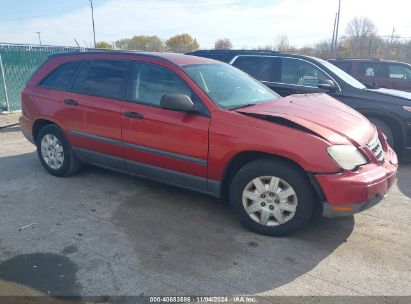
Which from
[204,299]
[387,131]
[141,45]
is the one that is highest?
[141,45]

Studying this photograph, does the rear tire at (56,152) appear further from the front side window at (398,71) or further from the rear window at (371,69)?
the front side window at (398,71)

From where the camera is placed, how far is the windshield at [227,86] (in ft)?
12.3

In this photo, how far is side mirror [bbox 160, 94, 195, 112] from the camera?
349 centimetres

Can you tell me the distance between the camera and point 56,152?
490 cm

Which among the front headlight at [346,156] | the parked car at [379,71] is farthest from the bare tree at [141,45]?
the front headlight at [346,156]

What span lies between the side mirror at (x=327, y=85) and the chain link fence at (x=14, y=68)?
23.3ft

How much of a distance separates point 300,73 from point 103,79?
363 centimetres

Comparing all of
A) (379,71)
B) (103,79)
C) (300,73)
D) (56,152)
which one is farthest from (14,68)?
(379,71)

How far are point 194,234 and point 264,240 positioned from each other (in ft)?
2.23

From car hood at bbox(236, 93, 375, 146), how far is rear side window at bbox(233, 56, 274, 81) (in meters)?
2.60

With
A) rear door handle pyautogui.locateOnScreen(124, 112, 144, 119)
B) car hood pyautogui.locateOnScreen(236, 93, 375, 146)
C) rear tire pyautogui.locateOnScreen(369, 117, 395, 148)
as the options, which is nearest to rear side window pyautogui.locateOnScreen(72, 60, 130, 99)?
rear door handle pyautogui.locateOnScreen(124, 112, 144, 119)

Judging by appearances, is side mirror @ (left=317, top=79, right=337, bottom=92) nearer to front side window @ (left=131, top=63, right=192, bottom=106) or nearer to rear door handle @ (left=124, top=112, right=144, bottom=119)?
front side window @ (left=131, top=63, right=192, bottom=106)

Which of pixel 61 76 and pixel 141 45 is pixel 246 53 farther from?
pixel 141 45

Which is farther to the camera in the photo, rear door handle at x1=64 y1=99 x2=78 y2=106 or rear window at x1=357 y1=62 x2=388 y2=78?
rear window at x1=357 y1=62 x2=388 y2=78
